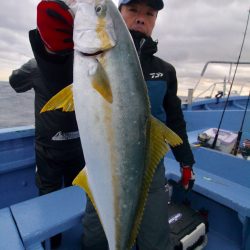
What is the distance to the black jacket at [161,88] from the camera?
7.41 feet

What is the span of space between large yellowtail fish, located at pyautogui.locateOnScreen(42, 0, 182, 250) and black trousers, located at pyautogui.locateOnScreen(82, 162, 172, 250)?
82 centimetres

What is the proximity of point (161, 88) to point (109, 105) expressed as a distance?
1.11 metres

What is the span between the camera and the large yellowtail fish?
1279 mm

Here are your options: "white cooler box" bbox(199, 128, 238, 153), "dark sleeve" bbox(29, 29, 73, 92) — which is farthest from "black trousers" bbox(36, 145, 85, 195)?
"white cooler box" bbox(199, 128, 238, 153)

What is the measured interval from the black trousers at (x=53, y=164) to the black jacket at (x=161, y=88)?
3.24 ft

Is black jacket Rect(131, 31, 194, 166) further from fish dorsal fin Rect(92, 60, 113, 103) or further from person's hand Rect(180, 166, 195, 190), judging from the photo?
fish dorsal fin Rect(92, 60, 113, 103)

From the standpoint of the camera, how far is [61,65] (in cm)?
188

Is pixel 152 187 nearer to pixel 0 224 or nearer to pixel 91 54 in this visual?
pixel 0 224

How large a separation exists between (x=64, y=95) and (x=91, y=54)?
26cm

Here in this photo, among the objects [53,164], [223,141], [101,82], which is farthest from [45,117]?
[223,141]

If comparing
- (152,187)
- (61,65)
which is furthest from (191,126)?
(61,65)

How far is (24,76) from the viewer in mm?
2842

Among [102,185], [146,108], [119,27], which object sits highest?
[119,27]

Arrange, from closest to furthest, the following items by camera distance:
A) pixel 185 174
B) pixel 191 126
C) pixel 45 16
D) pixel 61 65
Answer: pixel 45 16 < pixel 61 65 < pixel 185 174 < pixel 191 126
